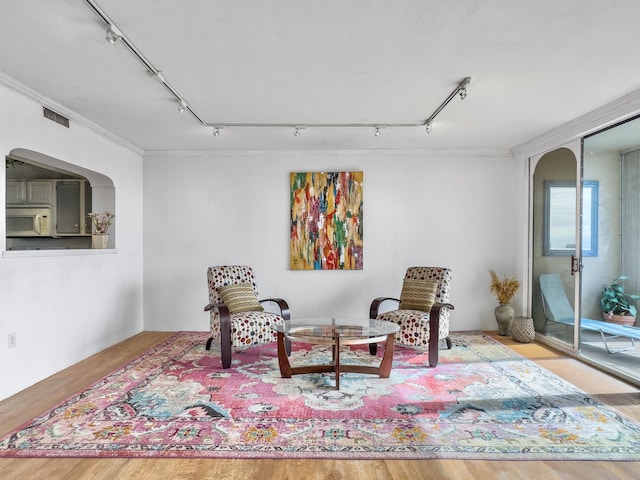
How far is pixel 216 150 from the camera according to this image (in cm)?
586

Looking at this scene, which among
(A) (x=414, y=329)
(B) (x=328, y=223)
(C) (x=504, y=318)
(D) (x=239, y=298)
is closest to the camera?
(A) (x=414, y=329)

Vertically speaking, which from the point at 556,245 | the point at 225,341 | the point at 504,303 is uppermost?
the point at 556,245

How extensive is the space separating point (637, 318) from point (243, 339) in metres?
3.64

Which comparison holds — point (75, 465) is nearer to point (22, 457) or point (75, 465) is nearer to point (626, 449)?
point (22, 457)

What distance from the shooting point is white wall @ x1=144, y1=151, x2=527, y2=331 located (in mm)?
5848

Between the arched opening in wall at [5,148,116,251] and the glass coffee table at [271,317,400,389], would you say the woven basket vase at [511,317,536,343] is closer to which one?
the glass coffee table at [271,317,400,389]

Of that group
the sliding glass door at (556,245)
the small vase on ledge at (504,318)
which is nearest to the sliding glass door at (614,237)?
the sliding glass door at (556,245)

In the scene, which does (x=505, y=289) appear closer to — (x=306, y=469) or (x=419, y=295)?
(x=419, y=295)

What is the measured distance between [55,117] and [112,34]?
195 centimetres

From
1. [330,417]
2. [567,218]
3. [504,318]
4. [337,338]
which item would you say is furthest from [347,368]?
[567,218]

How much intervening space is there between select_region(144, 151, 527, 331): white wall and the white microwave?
1575 mm

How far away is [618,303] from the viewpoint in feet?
13.4

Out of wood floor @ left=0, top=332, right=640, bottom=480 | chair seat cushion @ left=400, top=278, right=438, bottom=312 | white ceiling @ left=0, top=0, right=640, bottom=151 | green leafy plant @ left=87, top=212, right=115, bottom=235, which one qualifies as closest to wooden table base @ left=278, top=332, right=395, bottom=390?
chair seat cushion @ left=400, top=278, right=438, bottom=312

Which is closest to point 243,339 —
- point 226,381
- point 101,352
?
point 226,381
